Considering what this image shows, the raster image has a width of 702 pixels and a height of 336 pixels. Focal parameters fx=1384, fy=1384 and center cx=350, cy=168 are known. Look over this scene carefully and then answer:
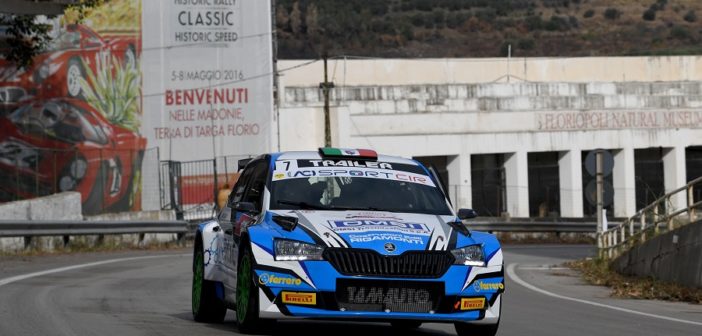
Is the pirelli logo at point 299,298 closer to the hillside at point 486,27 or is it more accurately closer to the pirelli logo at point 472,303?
the pirelli logo at point 472,303

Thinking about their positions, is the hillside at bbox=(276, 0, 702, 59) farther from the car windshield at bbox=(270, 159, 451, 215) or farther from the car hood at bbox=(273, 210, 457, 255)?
the car hood at bbox=(273, 210, 457, 255)

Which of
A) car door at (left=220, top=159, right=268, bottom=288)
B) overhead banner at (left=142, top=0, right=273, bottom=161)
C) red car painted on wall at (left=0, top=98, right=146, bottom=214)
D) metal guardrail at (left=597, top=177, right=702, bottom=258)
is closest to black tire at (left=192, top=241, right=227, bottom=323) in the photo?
car door at (left=220, top=159, right=268, bottom=288)

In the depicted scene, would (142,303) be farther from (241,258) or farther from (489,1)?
(489,1)

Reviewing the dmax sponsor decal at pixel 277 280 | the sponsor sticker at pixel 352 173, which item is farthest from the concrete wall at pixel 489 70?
the dmax sponsor decal at pixel 277 280

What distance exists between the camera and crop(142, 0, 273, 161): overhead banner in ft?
173

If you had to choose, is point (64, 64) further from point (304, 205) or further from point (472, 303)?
point (472, 303)

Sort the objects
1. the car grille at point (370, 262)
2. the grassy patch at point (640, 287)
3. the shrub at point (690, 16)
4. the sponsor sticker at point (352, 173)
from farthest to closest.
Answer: the shrub at point (690, 16), the grassy patch at point (640, 287), the sponsor sticker at point (352, 173), the car grille at point (370, 262)

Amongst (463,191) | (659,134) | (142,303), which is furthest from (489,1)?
(142,303)

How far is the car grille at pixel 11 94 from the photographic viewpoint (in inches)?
1991

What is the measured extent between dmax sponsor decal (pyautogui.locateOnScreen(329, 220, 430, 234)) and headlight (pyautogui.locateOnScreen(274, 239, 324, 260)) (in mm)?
Result: 282

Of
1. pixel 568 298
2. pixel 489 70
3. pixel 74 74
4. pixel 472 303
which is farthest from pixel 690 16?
pixel 472 303

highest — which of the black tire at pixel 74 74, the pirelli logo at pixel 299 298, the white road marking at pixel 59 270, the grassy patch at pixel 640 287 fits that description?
the black tire at pixel 74 74

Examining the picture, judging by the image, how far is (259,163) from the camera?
1282 cm

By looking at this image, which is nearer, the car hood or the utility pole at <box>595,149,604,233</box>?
the car hood
